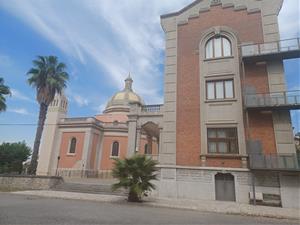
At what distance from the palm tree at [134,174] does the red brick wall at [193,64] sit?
3.71m

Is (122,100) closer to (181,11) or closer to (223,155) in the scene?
(181,11)

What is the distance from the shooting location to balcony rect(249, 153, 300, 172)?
12.1 metres

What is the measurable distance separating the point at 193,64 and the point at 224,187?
9023 millimetres

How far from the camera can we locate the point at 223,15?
16469 mm

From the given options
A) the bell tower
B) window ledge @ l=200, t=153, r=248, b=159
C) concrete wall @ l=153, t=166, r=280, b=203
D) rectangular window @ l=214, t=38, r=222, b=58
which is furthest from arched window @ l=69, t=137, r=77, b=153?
rectangular window @ l=214, t=38, r=222, b=58

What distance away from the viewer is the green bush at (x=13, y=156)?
32812mm

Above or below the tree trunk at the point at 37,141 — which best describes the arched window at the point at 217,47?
above

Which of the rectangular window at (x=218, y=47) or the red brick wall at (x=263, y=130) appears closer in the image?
the red brick wall at (x=263, y=130)

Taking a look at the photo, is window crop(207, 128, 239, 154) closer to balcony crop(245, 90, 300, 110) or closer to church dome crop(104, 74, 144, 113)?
balcony crop(245, 90, 300, 110)

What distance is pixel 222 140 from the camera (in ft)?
47.1

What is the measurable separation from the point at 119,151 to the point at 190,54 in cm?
1954

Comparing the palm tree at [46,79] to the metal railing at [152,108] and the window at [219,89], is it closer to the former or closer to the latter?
the metal railing at [152,108]

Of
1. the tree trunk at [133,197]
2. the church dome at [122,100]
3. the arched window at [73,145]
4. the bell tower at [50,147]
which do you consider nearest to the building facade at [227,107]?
the tree trunk at [133,197]

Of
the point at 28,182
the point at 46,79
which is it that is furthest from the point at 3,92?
the point at 28,182
